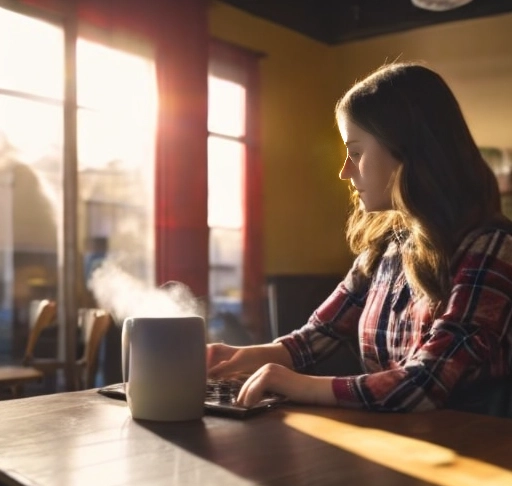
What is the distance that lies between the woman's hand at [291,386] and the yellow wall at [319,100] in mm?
4253

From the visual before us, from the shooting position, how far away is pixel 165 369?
0.94 meters

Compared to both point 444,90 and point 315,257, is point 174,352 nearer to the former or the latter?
point 444,90

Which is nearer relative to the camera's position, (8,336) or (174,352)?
(174,352)

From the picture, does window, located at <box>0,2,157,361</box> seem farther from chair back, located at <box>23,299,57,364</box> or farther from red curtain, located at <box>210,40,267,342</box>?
red curtain, located at <box>210,40,267,342</box>

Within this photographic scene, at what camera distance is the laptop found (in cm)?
98

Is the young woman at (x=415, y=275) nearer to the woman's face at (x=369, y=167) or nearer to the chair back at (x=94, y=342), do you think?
the woman's face at (x=369, y=167)

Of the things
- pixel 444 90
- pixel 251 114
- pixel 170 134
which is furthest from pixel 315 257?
pixel 444 90

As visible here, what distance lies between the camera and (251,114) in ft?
17.5

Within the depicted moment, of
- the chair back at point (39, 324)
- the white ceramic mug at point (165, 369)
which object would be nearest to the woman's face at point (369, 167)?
the white ceramic mug at point (165, 369)

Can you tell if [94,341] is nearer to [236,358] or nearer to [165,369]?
[236,358]

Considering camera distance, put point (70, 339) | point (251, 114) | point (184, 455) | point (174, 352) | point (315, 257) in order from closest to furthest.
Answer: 1. point (184, 455)
2. point (174, 352)
3. point (70, 339)
4. point (251, 114)
5. point (315, 257)

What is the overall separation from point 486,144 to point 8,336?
3649 millimetres

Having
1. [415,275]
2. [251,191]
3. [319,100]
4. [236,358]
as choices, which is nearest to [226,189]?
[251,191]

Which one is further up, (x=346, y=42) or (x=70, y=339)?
(x=346, y=42)
